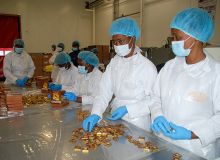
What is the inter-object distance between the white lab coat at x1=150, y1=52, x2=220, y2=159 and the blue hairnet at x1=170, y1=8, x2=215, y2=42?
160 mm

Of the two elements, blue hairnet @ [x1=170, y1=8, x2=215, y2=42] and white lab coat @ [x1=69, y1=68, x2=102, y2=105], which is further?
white lab coat @ [x1=69, y1=68, x2=102, y2=105]

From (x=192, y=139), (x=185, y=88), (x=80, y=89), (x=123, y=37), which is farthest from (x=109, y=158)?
(x=80, y=89)

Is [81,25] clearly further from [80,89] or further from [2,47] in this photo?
[80,89]

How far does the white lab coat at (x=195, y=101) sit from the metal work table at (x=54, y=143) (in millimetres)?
182

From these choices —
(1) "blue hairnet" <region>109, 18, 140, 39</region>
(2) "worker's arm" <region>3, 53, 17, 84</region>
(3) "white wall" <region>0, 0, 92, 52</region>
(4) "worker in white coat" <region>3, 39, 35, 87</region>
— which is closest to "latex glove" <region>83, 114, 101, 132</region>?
(1) "blue hairnet" <region>109, 18, 140, 39</region>

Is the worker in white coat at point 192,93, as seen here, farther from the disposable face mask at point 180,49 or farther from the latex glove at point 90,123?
the latex glove at point 90,123

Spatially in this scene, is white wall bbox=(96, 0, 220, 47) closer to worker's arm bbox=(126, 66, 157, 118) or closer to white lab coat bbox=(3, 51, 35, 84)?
worker's arm bbox=(126, 66, 157, 118)

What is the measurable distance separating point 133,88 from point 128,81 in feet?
0.25

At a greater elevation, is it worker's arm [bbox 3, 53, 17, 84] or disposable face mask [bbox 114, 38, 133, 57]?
disposable face mask [bbox 114, 38, 133, 57]

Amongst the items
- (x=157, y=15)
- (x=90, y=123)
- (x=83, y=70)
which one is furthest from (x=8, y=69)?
(x=157, y=15)

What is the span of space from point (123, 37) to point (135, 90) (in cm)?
50

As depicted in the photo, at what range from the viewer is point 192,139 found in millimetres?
1419

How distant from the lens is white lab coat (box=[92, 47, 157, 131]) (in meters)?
1.87

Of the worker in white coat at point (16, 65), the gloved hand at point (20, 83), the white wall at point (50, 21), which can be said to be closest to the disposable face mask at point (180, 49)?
the gloved hand at point (20, 83)
